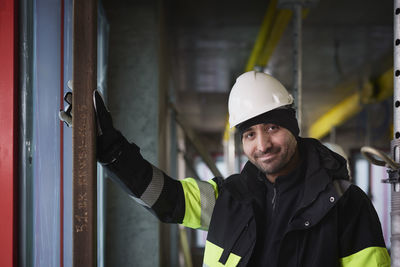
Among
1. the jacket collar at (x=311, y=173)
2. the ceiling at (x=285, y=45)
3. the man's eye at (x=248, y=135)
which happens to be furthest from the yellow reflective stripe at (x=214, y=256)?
the ceiling at (x=285, y=45)

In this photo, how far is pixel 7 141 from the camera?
1.48 m

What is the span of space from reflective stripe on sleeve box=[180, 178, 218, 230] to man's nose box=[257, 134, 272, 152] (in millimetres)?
366

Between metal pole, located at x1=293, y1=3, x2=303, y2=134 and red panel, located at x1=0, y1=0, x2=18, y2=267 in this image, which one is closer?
red panel, located at x1=0, y1=0, x2=18, y2=267

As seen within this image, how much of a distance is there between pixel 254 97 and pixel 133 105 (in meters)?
1.28

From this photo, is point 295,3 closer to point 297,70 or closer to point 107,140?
point 297,70

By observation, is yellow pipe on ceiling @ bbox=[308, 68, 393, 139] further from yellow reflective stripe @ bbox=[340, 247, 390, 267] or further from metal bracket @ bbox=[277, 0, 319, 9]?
yellow reflective stripe @ bbox=[340, 247, 390, 267]

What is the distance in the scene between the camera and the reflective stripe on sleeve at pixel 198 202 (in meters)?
1.94

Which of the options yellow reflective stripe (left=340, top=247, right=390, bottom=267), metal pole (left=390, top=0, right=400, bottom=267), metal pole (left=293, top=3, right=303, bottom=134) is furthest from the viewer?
metal pole (left=293, top=3, right=303, bottom=134)

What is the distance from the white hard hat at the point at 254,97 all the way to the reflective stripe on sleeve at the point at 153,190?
0.45 meters

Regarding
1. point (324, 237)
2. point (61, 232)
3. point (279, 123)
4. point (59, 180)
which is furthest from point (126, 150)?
point (324, 237)

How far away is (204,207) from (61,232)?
0.68m

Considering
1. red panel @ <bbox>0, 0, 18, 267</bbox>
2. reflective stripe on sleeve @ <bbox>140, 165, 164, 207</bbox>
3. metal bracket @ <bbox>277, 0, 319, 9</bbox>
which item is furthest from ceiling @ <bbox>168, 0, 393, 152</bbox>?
red panel @ <bbox>0, 0, 18, 267</bbox>

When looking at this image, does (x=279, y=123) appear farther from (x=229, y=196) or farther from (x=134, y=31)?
(x=134, y=31)

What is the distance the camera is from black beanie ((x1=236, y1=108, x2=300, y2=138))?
1861 mm
